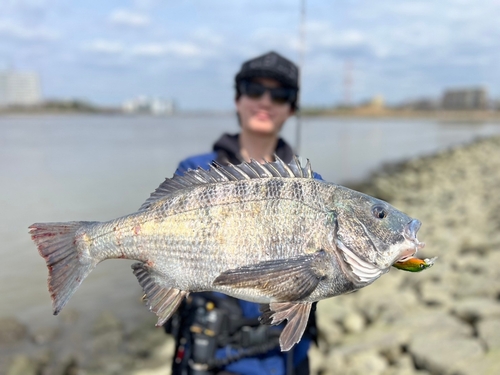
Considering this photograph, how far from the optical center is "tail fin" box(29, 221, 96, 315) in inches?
78.6

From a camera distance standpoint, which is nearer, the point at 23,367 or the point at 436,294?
the point at 23,367

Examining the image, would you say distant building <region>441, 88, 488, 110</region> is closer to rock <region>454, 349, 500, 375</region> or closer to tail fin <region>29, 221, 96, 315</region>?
rock <region>454, 349, 500, 375</region>

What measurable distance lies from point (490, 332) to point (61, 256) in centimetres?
520

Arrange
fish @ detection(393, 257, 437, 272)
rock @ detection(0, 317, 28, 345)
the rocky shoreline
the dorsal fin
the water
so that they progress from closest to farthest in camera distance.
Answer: fish @ detection(393, 257, 437, 272) → the dorsal fin → the rocky shoreline → rock @ detection(0, 317, 28, 345) → the water

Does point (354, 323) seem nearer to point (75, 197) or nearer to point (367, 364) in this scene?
point (367, 364)

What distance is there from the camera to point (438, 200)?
16562mm

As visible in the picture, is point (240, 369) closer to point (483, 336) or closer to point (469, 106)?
point (483, 336)

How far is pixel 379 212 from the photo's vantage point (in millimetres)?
2000

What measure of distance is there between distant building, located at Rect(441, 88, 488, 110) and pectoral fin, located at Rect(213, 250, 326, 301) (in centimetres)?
13151

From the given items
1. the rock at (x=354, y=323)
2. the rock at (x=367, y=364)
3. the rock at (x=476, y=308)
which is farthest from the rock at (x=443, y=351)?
the rock at (x=354, y=323)

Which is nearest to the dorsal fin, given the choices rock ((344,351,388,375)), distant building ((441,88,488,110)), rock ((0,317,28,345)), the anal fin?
the anal fin

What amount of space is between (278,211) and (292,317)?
50 centimetres

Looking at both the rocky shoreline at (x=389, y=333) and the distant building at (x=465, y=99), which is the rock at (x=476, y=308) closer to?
the rocky shoreline at (x=389, y=333)

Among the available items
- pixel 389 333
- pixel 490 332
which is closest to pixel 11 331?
pixel 389 333
